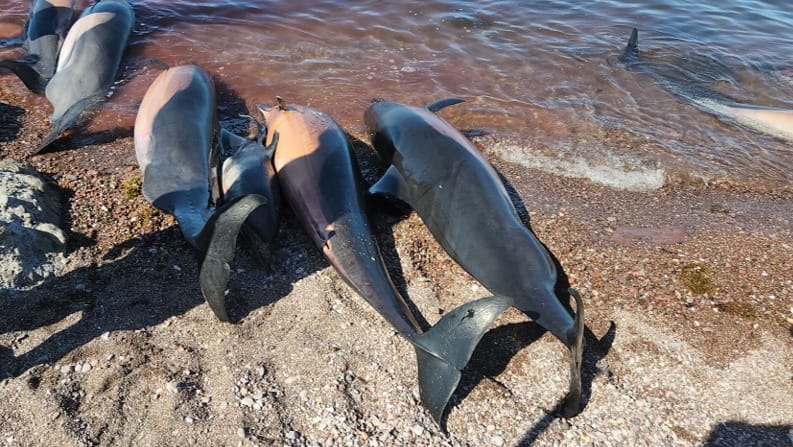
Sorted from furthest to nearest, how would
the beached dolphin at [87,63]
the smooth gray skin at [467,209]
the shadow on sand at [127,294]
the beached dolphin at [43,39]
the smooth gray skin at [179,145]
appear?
the beached dolphin at [43,39], the beached dolphin at [87,63], the smooth gray skin at [179,145], the smooth gray skin at [467,209], the shadow on sand at [127,294]

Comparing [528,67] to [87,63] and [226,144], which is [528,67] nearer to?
[226,144]

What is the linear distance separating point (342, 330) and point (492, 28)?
780 cm

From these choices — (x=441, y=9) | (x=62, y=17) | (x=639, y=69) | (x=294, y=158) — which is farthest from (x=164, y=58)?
(x=639, y=69)

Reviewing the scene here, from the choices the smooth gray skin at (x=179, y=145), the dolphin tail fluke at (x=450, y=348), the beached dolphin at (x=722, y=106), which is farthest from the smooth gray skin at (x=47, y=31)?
the beached dolphin at (x=722, y=106)

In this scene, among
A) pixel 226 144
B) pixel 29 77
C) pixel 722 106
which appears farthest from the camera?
pixel 722 106

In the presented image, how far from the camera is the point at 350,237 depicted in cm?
450

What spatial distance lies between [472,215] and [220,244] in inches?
77.9

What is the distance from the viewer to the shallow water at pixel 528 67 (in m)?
6.66

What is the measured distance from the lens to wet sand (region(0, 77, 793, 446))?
10.9ft

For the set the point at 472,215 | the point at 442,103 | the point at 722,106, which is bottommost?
the point at 722,106

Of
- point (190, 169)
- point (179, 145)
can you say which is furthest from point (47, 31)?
point (190, 169)

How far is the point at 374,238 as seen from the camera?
182 inches

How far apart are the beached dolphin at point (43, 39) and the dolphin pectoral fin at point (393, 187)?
4.88 m

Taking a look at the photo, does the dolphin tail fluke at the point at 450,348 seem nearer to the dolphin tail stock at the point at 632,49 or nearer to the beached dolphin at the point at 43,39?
the beached dolphin at the point at 43,39
